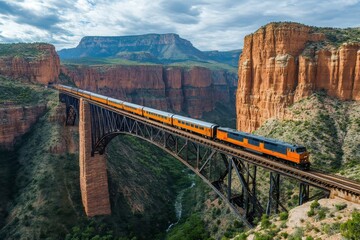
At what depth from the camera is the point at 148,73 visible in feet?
462

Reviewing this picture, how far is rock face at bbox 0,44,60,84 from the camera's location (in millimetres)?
78625

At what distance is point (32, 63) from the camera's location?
268 ft

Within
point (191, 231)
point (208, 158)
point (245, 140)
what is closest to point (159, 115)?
point (208, 158)

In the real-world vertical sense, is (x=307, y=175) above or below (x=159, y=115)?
below

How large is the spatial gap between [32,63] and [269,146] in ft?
257

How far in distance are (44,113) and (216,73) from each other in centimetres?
14244

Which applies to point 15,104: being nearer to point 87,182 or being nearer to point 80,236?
point 87,182

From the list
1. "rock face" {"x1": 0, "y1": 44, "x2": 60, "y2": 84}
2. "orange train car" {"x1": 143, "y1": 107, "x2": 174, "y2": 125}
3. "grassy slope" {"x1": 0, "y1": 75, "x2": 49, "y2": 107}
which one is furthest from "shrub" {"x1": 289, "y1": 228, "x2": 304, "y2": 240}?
"rock face" {"x1": 0, "y1": 44, "x2": 60, "y2": 84}

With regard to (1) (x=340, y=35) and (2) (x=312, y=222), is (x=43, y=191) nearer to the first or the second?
(2) (x=312, y=222)

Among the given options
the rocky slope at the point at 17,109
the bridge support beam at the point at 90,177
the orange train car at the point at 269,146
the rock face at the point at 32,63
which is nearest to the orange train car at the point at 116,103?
the bridge support beam at the point at 90,177

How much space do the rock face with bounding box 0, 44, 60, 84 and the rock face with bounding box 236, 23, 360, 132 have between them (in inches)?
2392

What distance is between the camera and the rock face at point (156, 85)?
12175cm

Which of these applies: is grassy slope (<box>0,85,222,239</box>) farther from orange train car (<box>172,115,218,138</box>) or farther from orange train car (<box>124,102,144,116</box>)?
orange train car (<box>172,115,218,138</box>)

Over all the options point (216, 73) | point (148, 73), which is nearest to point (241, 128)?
point (148, 73)
